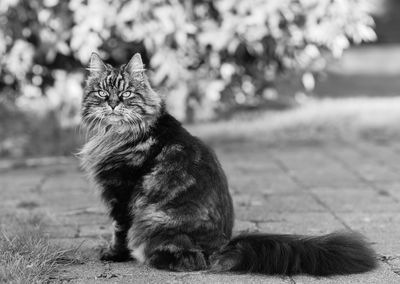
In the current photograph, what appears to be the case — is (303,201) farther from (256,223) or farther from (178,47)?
(178,47)

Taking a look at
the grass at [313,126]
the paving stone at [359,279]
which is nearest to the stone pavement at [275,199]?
the paving stone at [359,279]

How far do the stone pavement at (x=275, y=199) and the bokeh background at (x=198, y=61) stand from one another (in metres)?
0.71

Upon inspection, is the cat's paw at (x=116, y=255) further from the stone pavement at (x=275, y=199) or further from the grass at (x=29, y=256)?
the grass at (x=29, y=256)

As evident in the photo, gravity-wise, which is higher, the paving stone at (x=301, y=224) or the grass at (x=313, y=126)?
the grass at (x=313, y=126)

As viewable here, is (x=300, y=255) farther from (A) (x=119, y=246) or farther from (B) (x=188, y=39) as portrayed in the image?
(B) (x=188, y=39)

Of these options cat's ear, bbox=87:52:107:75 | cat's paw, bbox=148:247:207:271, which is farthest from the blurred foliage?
cat's paw, bbox=148:247:207:271

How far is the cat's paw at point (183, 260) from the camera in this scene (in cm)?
362

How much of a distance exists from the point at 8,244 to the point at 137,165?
0.87 meters

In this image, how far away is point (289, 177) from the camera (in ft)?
19.8

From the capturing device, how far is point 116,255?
390 centimetres

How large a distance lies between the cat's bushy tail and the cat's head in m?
0.94

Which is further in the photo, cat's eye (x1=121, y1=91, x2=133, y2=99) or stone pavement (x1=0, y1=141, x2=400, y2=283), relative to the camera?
cat's eye (x1=121, y1=91, x2=133, y2=99)

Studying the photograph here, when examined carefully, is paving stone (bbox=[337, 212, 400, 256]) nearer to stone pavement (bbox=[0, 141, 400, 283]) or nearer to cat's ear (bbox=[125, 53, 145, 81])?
stone pavement (bbox=[0, 141, 400, 283])

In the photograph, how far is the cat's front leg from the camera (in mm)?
3854
